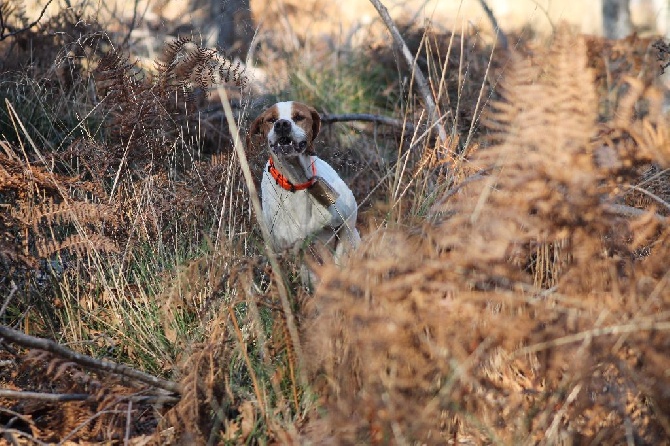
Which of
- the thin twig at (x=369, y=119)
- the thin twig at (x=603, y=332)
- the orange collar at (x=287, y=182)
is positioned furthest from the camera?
the thin twig at (x=369, y=119)

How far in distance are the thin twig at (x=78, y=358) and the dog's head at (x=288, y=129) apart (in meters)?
2.05

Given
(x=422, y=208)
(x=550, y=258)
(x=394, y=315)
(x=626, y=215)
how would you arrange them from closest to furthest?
(x=394, y=315)
(x=626, y=215)
(x=550, y=258)
(x=422, y=208)

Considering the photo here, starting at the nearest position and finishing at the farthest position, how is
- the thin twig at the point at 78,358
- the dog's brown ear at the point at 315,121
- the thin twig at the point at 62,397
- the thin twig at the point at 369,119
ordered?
the thin twig at the point at 78,358, the thin twig at the point at 62,397, the dog's brown ear at the point at 315,121, the thin twig at the point at 369,119

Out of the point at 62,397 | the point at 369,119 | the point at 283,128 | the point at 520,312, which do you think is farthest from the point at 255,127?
the point at 520,312

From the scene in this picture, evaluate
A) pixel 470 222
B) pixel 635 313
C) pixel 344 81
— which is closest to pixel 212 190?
pixel 470 222

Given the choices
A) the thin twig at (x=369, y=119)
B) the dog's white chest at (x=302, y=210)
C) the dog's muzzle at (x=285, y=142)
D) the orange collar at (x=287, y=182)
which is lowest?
the dog's white chest at (x=302, y=210)

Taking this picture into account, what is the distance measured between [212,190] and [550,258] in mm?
1393

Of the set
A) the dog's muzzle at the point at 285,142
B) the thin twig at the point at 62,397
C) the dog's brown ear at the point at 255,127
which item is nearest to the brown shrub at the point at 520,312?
the thin twig at the point at 62,397

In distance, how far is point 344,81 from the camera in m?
6.49

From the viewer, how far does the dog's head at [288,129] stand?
4.13m

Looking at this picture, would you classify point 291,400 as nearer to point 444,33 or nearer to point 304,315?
point 304,315

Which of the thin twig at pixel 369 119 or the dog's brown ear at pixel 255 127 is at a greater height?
the dog's brown ear at pixel 255 127

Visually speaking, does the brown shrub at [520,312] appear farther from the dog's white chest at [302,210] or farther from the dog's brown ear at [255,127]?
the dog's brown ear at [255,127]

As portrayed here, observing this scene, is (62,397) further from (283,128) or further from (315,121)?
(315,121)
